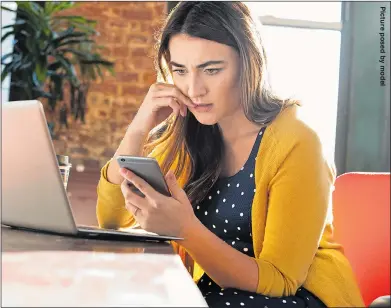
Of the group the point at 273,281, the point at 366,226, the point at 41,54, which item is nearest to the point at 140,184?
the point at 273,281

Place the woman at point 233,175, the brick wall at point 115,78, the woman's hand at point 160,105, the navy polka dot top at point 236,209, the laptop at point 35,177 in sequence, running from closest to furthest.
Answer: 1. the laptop at point 35,177
2. the woman at point 233,175
3. the navy polka dot top at point 236,209
4. the woman's hand at point 160,105
5. the brick wall at point 115,78

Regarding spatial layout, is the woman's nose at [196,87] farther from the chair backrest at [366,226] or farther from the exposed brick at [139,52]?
the exposed brick at [139,52]

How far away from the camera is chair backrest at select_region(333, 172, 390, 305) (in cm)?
148

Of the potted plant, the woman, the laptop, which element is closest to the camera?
the laptop

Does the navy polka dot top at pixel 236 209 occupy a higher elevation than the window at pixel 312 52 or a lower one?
lower

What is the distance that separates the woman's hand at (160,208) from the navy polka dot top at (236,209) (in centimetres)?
35

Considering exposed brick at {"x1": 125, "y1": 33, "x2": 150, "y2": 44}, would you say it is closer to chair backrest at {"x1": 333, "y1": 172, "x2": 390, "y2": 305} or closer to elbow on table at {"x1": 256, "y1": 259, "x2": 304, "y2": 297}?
chair backrest at {"x1": 333, "y1": 172, "x2": 390, "y2": 305}

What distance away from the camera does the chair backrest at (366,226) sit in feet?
4.86

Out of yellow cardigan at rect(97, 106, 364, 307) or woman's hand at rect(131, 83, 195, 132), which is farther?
woman's hand at rect(131, 83, 195, 132)

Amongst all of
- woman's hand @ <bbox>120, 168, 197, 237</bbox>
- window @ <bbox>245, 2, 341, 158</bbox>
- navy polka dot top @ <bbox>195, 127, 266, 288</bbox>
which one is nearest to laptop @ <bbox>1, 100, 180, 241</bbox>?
woman's hand @ <bbox>120, 168, 197, 237</bbox>

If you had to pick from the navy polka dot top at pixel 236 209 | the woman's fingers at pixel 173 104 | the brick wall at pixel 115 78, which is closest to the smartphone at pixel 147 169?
the navy polka dot top at pixel 236 209

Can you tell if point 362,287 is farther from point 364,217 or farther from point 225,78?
point 225,78

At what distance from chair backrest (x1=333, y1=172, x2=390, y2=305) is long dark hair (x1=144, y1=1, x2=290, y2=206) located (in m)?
0.28

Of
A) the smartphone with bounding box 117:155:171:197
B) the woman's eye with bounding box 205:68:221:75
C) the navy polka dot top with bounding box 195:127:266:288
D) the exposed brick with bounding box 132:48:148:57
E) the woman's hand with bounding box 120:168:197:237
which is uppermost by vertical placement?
the woman's eye with bounding box 205:68:221:75
